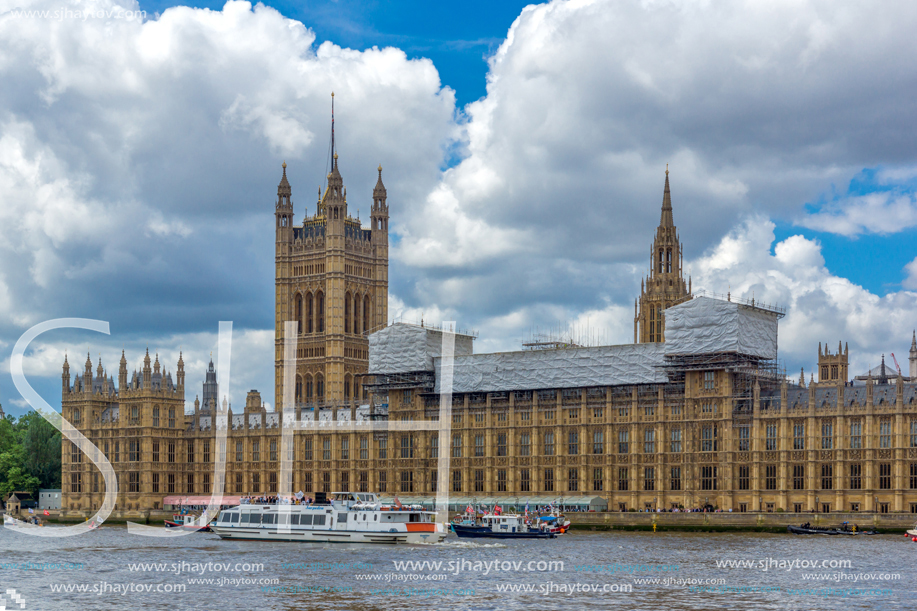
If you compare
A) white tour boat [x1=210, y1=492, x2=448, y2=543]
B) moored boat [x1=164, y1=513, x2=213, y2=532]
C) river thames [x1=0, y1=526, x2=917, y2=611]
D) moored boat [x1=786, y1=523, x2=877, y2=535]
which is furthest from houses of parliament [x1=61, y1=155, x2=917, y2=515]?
white tour boat [x1=210, y1=492, x2=448, y2=543]

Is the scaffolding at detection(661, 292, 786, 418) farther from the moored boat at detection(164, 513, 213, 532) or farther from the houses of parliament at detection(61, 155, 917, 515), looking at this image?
the moored boat at detection(164, 513, 213, 532)

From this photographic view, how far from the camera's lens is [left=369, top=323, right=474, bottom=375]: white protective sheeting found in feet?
632

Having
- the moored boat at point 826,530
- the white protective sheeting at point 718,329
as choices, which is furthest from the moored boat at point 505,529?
the white protective sheeting at point 718,329

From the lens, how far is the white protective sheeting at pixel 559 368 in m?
173

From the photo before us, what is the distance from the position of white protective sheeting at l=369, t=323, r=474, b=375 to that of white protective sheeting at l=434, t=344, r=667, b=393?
288 centimetres

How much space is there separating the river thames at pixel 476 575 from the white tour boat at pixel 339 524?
226 centimetres

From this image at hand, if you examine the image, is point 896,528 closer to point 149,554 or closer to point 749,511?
point 749,511

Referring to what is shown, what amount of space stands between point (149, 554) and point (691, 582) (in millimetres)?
51306

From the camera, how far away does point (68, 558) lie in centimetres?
11912

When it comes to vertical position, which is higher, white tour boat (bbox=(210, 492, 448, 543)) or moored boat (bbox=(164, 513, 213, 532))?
white tour boat (bbox=(210, 492, 448, 543))

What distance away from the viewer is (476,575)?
101 m

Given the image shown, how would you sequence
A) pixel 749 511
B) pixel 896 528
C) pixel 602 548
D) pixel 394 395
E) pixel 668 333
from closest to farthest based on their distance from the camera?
pixel 602 548, pixel 896 528, pixel 749 511, pixel 668 333, pixel 394 395

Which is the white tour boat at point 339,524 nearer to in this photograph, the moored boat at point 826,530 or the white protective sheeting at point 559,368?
the moored boat at point 826,530

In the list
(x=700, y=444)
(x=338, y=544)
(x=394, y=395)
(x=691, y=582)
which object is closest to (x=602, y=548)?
(x=338, y=544)
